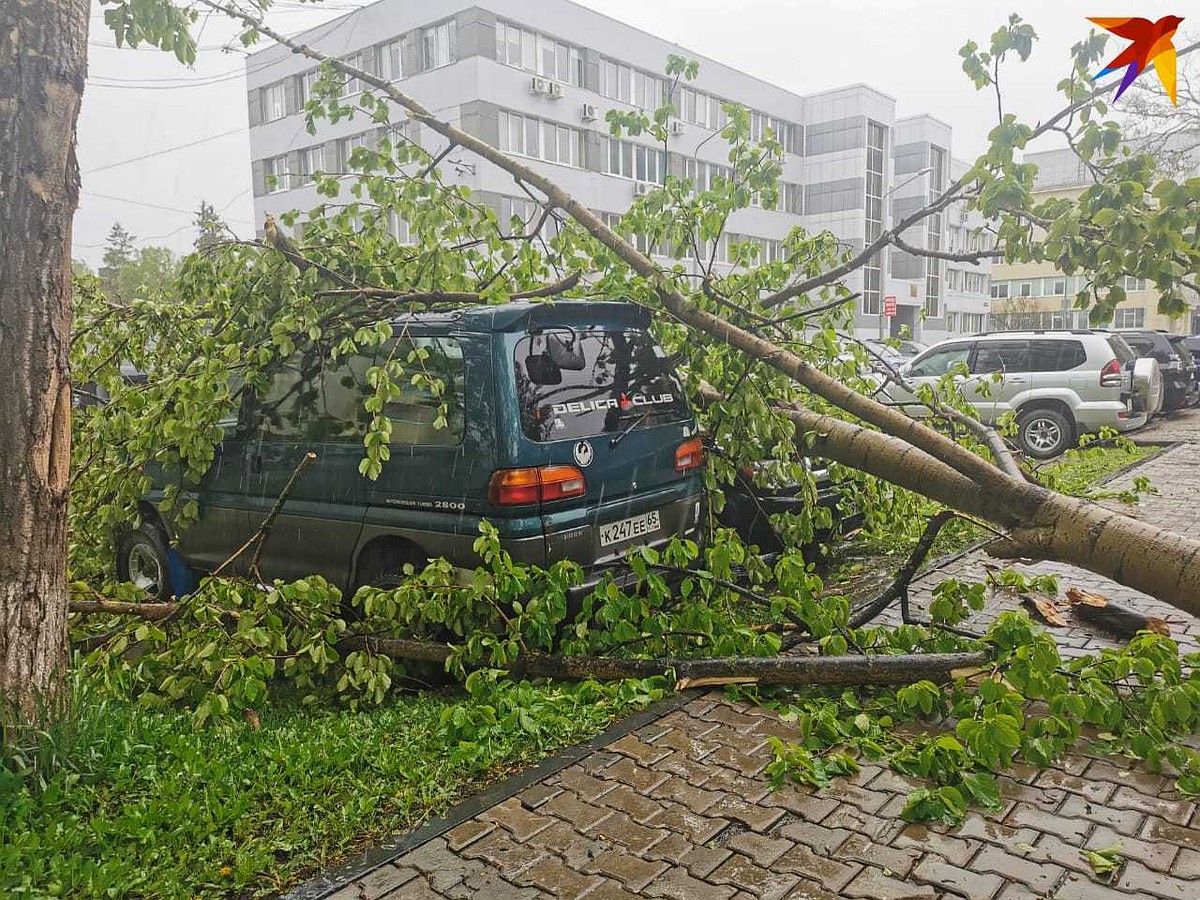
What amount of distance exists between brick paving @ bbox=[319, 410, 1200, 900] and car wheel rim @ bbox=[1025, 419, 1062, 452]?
11016 mm

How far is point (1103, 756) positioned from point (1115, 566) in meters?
0.82

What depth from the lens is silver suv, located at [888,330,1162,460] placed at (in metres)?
13.5

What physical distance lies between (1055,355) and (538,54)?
25801mm

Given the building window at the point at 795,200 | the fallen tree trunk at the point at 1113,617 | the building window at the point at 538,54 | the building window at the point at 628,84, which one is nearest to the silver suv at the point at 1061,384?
the fallen tree trunk at the point at 1113,617

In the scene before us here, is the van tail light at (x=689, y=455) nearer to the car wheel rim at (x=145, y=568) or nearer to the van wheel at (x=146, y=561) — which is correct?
the van wheel at (x=146, y=561)

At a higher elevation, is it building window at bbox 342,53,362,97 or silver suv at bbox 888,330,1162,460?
building window at bbox 342,53,362,97

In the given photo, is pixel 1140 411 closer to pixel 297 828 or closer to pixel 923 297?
pixel 297 828

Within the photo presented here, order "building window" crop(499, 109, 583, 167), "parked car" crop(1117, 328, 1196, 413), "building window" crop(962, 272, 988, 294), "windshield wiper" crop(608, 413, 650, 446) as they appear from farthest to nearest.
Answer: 1. "building window" crop(962, 272, 988, 294)
2. "building window" crop(499, 109, 583, 167)
3. "parked car" crop(1117, 328, 1196, 413)
4. "windshield wiper" crop(608, 413, 650, 446)

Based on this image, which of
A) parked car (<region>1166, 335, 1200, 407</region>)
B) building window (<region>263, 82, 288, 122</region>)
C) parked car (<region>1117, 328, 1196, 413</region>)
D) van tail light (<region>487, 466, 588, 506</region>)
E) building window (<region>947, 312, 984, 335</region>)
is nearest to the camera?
van tail light (<region>487, 466, 588, 506</region>)

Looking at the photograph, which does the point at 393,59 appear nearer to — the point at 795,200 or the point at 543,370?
the point at 543,370

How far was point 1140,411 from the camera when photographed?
46.3ft

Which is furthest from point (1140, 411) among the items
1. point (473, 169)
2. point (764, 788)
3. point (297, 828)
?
point (297, 828)

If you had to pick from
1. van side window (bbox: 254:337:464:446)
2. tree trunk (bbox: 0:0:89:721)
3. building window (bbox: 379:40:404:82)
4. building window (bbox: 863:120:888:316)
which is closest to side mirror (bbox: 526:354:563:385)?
van side window (bbox: 254:337:464:446)

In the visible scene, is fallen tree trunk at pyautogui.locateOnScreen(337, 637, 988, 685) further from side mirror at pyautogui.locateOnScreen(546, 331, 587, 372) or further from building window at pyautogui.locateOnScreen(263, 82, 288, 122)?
building window at pyautogui.locateOnScreen(263, 82, 288, 122)
